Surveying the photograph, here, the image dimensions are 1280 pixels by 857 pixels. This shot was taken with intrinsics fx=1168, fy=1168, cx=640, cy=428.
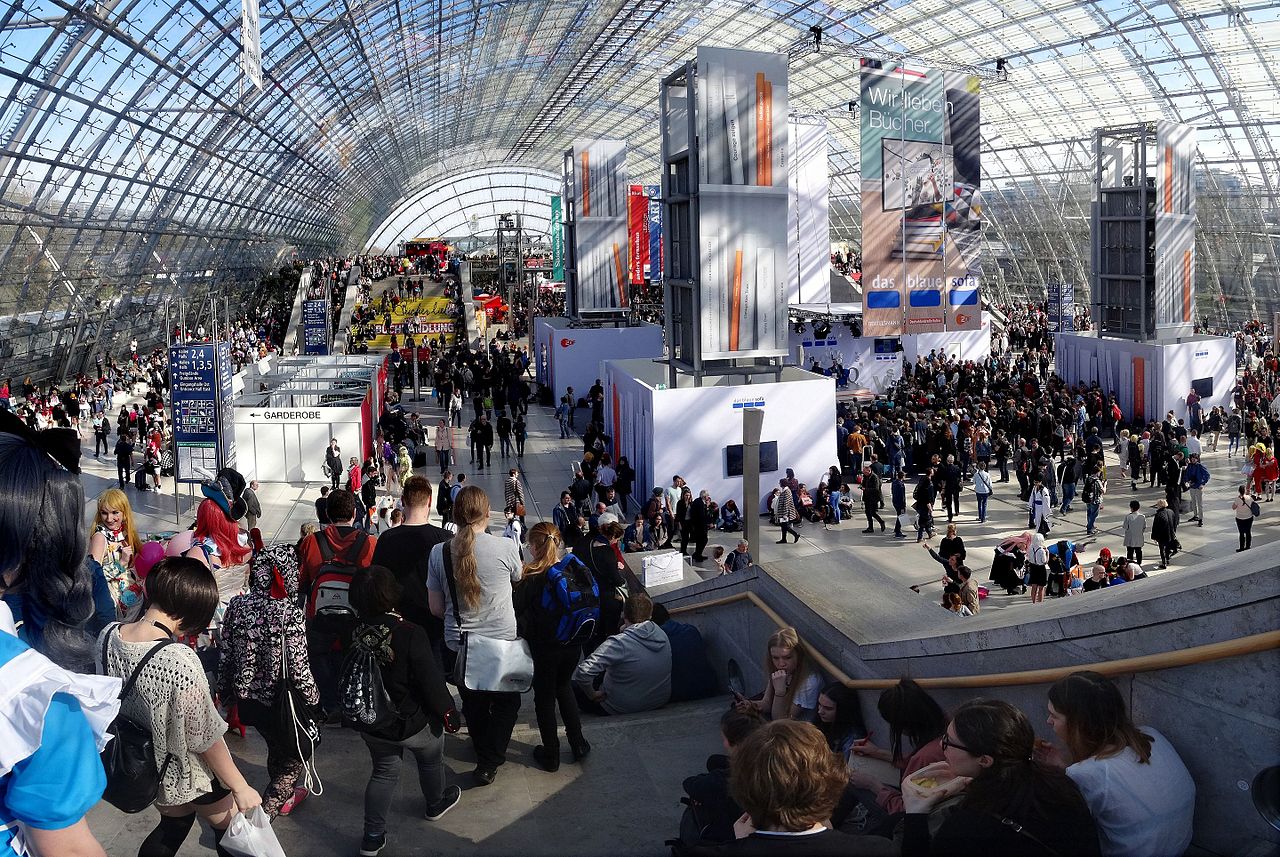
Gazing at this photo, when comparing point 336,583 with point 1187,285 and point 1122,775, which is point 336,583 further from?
point 1187,285

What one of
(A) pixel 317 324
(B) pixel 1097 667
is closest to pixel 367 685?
(B) pixel 1097 667

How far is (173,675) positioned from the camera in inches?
138

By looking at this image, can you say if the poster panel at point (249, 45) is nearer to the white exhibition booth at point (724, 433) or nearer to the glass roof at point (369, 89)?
the glass roof at point (369, 89)

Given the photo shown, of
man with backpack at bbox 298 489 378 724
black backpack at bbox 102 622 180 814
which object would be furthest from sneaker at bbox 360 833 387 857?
black backpack at bbox 102 622 180 814

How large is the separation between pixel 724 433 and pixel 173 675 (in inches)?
636

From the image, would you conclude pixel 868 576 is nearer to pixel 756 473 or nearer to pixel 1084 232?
A: pixel 756 473

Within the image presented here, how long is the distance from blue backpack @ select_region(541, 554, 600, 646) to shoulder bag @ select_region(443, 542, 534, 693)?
26 cm

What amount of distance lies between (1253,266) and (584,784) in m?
43.8

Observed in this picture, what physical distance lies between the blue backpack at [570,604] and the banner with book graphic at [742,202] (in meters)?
14.3

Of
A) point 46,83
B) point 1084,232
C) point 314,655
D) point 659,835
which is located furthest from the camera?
point 1084,232

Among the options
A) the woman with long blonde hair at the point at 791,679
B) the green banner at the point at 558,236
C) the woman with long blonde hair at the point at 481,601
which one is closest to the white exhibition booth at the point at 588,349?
the green banner at the point at 558,236

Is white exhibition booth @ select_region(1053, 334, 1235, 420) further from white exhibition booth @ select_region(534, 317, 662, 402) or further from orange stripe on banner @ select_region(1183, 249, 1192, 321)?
white exhibition booth @ select_region(534, 317, 662, 402)

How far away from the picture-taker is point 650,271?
135ft

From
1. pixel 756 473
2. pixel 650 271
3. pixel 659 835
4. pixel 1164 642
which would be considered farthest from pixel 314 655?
pixel 650 271
